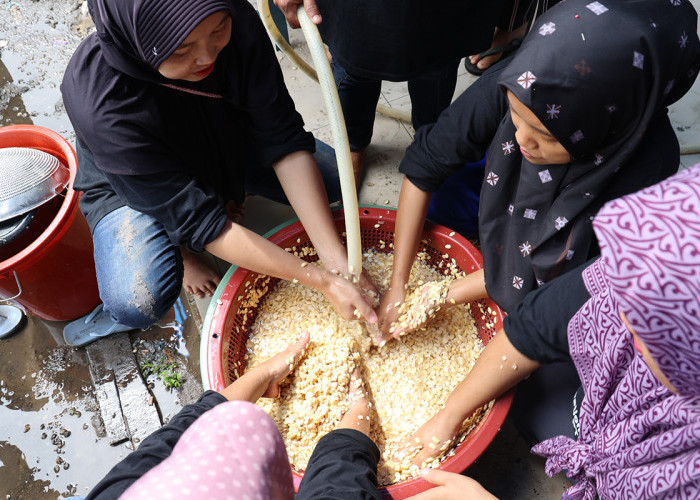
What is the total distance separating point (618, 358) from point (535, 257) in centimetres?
41

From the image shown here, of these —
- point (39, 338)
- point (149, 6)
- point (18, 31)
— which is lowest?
point (39, 338)

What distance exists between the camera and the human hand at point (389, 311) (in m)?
1.57

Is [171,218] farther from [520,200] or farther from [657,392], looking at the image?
[657,392]

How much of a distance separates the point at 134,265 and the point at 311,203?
60 cm

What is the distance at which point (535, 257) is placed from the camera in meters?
1.30

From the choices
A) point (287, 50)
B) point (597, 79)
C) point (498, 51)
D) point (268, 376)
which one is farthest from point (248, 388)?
point (498, 51)

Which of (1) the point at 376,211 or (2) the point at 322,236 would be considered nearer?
(2) the point at 322,236

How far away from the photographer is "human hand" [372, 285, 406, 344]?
5.14 ft

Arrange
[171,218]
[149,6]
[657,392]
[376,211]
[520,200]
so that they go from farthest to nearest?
1. [376,211]
2. [171,218]
3. [520,200]
4. [149,6]
5. [657,392]

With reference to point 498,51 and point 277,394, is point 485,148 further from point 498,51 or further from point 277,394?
point 498,51

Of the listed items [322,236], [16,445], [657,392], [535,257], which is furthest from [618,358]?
[16,445]

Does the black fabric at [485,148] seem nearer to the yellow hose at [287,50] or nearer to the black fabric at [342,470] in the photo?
the black fabric at [342,470]

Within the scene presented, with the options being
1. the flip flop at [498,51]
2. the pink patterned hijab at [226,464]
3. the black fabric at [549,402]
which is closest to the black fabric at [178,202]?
the pink patterned hijab at [226,464]

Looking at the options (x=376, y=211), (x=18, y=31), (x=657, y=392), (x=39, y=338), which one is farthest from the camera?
(x=18, y=31)
